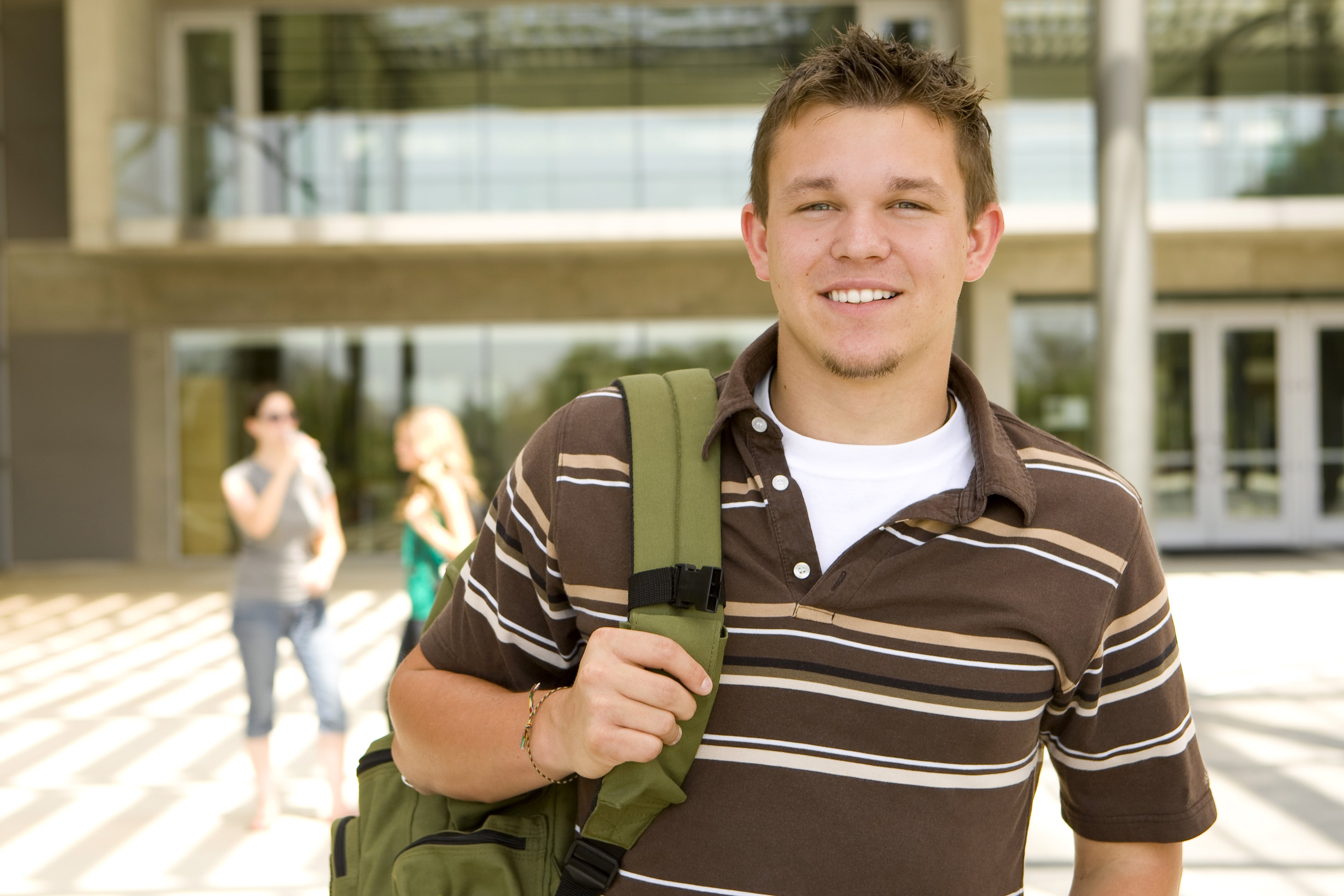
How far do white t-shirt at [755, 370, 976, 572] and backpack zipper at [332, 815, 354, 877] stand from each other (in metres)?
0.83

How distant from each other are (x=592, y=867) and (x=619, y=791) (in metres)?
0.14

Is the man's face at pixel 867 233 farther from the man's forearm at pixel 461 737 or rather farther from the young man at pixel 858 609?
the man's forearm at pixel 461 737

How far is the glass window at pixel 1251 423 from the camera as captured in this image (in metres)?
16.2

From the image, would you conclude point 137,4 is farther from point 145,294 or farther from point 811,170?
point 811,170

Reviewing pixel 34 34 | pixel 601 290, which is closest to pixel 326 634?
pixel 601 290

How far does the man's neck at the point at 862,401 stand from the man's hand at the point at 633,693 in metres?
0.44

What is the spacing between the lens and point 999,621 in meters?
1.46

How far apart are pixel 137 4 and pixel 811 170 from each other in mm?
17593

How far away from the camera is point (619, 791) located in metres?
1.41

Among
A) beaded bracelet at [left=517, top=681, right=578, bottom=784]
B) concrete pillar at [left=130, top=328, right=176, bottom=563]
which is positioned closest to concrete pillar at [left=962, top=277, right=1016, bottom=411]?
concrete pillar at [left=130, top=328, right=176, bottom=563]

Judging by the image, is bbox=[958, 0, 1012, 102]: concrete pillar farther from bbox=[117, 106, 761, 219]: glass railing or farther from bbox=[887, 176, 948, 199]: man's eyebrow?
bbox=[887, 176, 948, 199]: man's eyebrow

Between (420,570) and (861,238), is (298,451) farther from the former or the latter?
(861,238)

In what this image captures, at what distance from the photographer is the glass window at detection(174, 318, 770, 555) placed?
16.6 metres

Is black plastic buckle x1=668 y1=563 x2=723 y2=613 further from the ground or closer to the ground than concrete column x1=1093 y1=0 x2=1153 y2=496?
closer to the ground
